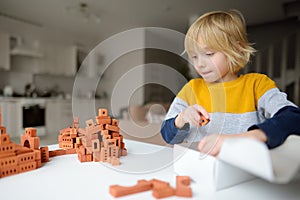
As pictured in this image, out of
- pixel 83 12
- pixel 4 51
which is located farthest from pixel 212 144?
pixel 4 51

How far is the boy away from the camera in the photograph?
56cm

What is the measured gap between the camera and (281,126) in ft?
1.32

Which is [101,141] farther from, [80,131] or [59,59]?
[59,59]

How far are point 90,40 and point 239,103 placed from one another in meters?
5.09

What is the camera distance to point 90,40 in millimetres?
5305

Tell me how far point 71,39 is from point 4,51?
1.49 meters

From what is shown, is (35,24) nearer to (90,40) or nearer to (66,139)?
(90,40)

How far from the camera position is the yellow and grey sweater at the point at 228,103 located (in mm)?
566

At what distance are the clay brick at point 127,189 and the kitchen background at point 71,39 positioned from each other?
267 cm

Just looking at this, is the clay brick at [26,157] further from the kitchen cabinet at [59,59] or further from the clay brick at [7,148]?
the kitchen cabinet at [59,59]

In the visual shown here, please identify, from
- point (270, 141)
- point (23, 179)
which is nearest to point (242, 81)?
point (270, 141)

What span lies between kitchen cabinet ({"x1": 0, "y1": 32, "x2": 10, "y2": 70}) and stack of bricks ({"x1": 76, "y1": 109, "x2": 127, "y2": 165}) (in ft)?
12.0

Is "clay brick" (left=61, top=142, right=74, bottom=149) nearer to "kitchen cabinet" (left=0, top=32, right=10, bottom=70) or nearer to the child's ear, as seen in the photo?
the child's ear

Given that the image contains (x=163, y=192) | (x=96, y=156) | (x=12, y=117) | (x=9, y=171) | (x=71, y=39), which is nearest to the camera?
(x=163, y=192)
